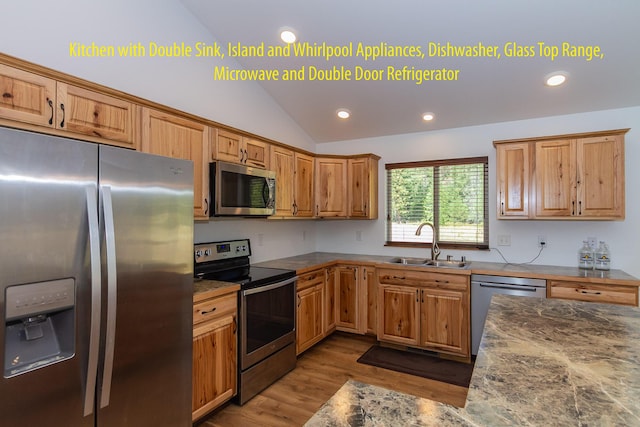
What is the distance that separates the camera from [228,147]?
280 cm

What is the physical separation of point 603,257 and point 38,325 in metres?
4.24

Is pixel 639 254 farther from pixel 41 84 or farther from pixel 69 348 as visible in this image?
pixel 41 84

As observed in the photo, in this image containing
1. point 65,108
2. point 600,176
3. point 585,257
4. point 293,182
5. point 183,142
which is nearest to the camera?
point 65,108

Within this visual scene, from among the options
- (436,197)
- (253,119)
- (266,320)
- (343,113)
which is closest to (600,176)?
(436,197)

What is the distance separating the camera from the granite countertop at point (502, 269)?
2865mm

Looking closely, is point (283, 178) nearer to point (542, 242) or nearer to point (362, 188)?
point (362, 188)

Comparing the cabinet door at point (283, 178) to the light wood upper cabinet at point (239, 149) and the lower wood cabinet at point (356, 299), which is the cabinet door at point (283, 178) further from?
Result: the lower wood cabinet at point (356, 299)

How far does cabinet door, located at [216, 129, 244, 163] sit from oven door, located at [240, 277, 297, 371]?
1077 millimetres

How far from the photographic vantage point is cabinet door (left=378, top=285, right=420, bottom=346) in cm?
352

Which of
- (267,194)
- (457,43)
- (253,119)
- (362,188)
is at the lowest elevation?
(267,194)

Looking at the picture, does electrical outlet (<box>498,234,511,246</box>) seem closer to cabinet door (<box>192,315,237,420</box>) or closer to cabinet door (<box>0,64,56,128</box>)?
cabinet door (<box>192,315,237,420</box>)

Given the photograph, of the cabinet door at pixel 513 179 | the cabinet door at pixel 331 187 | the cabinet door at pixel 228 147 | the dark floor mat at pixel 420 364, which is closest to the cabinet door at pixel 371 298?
the dark floor mat at pixel 420 364

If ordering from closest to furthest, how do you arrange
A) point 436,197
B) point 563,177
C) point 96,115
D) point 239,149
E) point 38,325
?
point 38,325
point 96,115
point 239,149
point 563,177
point 436,197

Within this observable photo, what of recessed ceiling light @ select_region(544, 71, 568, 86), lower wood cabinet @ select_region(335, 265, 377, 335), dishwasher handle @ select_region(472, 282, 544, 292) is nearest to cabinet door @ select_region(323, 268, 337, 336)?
lower wood cabinet @ select_region(335, 265, 377, 335)
